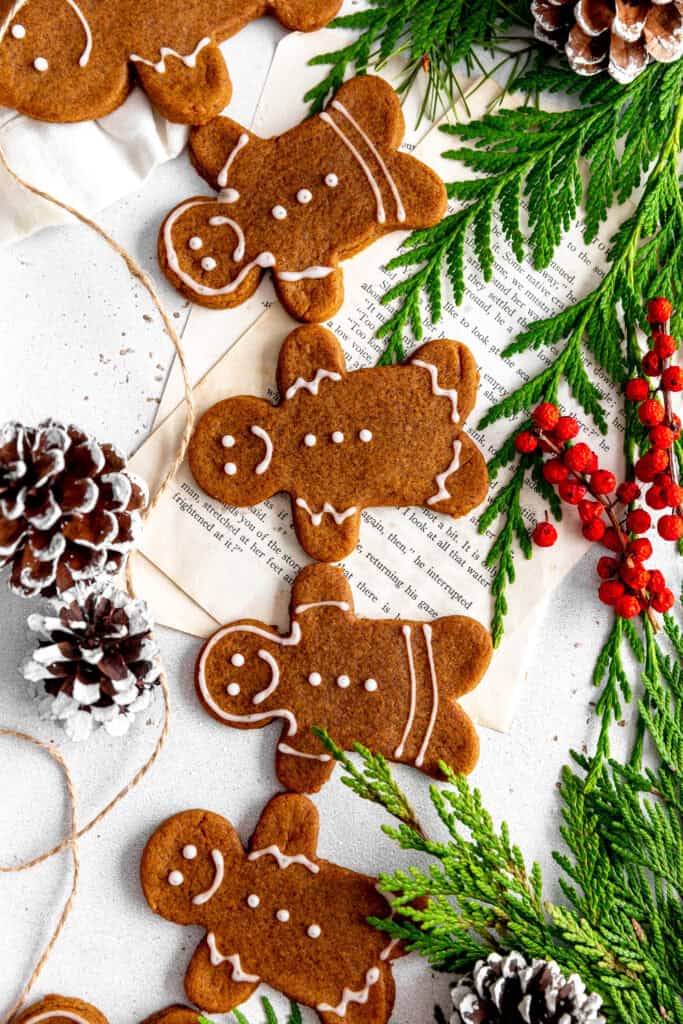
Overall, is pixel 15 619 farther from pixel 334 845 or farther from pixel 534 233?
pixel 534 233

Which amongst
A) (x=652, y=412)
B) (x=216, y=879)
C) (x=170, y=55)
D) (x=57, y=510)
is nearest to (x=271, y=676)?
(x=216, y=879)

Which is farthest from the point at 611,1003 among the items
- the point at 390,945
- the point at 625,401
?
the point at 625,401

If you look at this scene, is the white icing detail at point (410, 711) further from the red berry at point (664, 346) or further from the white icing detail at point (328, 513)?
the red berry at point (664, 346)

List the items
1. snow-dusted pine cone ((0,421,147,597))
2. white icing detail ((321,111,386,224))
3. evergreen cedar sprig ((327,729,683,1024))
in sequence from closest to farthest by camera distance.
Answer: snow-dusted pine cone ((0,421,147,597)) → evergreen cedar sprig ((327,729,683,1024)) → white icing detail ((321,111,386,224))

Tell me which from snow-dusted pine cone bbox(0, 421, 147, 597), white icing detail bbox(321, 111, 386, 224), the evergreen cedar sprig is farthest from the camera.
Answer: white icing detail bbox(321, 111, 386, 224)

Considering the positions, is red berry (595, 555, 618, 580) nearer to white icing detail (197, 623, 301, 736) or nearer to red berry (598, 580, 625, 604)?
red berry (598, 580, 625, 604)

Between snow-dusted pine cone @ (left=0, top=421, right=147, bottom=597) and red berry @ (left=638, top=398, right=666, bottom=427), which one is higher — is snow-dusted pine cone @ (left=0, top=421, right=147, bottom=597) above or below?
below

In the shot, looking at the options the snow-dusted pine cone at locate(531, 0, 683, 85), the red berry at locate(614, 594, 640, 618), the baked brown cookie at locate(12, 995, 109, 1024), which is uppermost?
the snow-dusted pine cone at locate(531, 0, 683, 85)

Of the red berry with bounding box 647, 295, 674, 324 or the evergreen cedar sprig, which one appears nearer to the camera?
the evergreen cedar sprig

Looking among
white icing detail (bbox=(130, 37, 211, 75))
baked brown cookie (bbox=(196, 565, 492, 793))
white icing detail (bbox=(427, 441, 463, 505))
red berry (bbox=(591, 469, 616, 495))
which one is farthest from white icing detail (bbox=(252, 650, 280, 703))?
white icing detail (bbox=(130, 37, 211, 75))
